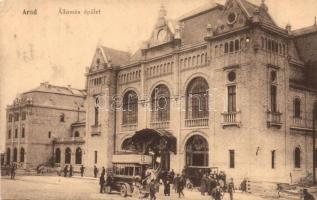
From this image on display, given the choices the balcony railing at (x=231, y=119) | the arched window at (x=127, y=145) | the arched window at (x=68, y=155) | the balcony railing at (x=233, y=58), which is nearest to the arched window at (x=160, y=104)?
the arched window at (x=127, y=145)

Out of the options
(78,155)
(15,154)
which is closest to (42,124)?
(15,154)

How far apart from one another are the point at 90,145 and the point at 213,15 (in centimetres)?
1152

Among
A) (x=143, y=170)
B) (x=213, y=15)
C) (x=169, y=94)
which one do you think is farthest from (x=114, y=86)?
(x=143, y=170)

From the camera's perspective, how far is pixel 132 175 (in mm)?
18484

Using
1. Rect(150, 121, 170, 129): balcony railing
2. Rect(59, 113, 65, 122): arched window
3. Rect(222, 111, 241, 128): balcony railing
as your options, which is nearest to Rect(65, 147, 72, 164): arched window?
Rect(59, 113, 65, 122): arched window

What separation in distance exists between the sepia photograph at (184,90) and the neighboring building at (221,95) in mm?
58

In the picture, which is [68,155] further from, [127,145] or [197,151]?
[197,151]

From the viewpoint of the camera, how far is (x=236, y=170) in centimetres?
1964

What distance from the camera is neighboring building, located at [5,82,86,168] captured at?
129 ft

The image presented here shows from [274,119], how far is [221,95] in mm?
2550

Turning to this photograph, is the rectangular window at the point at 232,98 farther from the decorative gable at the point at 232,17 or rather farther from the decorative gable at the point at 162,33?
the decorative gable at the point at 162,33

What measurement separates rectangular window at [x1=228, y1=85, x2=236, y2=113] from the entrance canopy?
3.90 meters

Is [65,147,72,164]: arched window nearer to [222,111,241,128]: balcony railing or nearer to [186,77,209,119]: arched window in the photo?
[186,77,209,119]: arched window

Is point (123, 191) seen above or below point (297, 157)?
below
